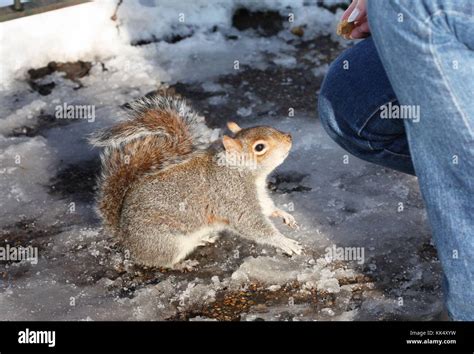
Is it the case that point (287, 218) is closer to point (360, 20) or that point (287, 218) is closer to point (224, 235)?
point (224, 235)

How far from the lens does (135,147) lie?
281 cm

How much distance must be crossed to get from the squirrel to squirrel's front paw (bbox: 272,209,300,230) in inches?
3.2

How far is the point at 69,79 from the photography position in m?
3.78

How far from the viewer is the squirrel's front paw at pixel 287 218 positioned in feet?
9.53

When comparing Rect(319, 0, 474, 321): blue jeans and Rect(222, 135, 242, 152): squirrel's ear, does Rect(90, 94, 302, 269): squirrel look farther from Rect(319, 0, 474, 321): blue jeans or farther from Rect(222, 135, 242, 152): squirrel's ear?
Rect(319, 0, 474, 321): blue jeans

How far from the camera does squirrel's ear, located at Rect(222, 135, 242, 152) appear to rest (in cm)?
265

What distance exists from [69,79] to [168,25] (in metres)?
0.58

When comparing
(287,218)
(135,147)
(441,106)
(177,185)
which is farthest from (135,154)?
(441,106)

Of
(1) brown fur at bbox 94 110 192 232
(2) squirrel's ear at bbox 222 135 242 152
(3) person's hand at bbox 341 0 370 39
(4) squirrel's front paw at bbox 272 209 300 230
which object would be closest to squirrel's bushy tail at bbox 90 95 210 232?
(1) brown fur at bbox 94 110 192 232

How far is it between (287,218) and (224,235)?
0.71ft

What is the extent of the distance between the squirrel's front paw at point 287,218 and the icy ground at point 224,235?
3cm

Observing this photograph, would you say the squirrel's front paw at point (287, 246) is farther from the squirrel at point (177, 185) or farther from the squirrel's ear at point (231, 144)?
the squirrel's ear at point (231, 144)

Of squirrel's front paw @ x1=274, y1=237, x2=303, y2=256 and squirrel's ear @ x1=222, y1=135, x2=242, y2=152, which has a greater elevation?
squirrel's ear @ x1=222, y1=135, x2=242, y2=152
